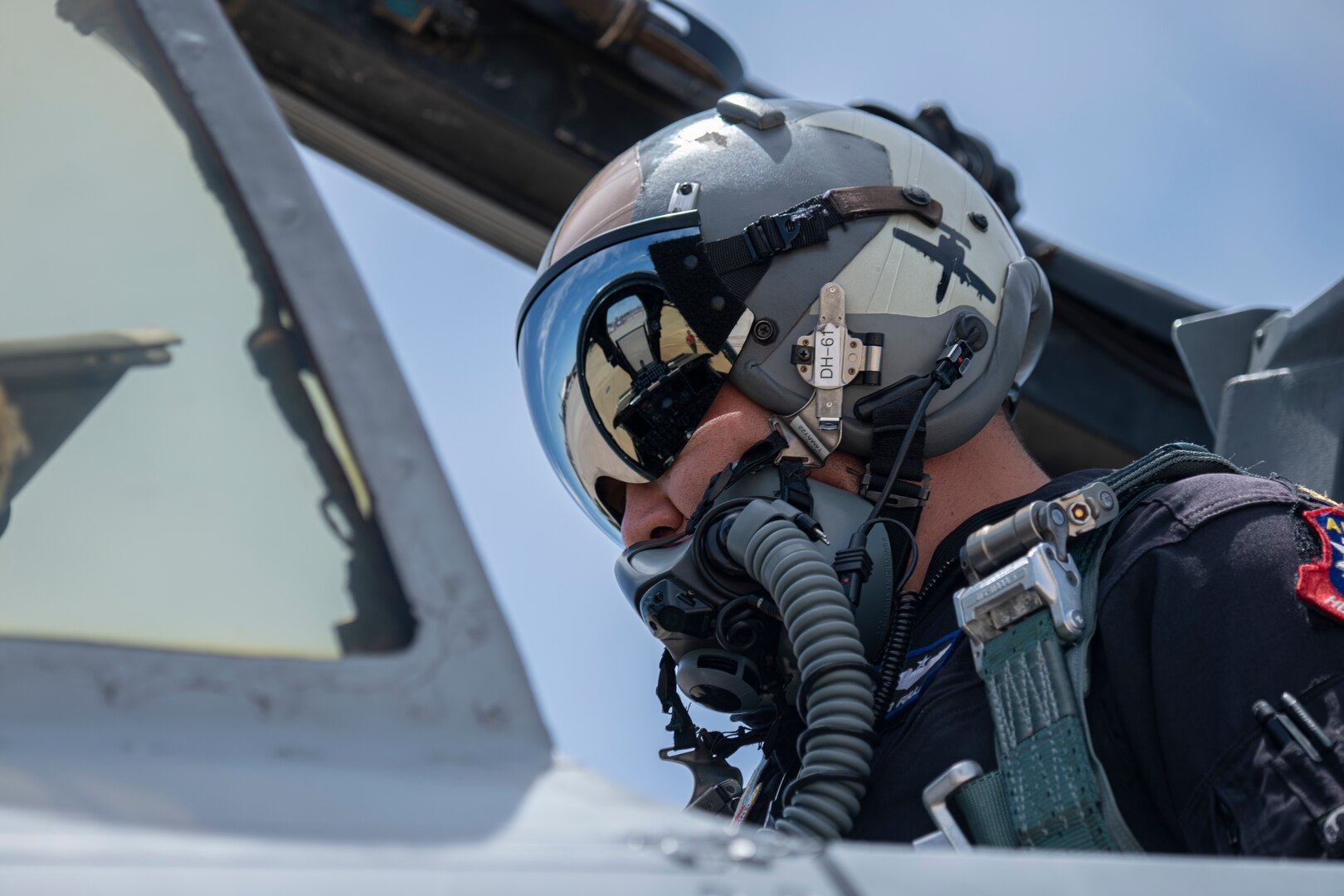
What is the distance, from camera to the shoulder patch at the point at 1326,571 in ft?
4.54

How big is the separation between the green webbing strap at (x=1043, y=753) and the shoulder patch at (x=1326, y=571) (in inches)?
9.1

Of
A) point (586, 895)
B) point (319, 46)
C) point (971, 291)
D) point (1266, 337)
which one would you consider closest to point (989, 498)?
point (971, 291)

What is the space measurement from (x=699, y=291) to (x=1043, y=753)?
3.10ft

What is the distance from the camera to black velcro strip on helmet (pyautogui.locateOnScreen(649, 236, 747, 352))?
2098 mm

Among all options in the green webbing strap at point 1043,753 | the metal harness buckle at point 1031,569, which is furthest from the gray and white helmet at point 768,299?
the green webbing strap at point 1043,753

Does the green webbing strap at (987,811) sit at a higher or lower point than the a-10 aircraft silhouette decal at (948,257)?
lower

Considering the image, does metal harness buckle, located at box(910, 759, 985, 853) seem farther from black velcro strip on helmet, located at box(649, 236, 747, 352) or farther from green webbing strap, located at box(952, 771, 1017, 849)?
black velcro strip on helmet, located at box(649, 236, 747, 352)

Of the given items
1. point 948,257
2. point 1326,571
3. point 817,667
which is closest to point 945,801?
point 817,667

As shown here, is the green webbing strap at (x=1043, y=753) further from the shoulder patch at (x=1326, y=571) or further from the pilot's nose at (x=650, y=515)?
the pilot's nose at (x=650, y=515)

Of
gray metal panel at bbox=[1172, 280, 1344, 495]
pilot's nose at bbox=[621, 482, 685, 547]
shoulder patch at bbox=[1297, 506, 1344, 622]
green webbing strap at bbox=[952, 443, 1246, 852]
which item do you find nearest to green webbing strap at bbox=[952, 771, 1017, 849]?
green webbing strap at bbox=[952, 443, 1246, 852]

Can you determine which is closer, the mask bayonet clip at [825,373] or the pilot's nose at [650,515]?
the mask bayonet clip at [825,373]

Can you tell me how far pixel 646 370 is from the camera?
212 centimetres

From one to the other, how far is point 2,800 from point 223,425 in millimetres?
358

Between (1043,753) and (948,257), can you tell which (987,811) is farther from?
(948,257)
